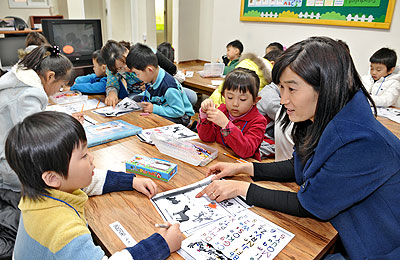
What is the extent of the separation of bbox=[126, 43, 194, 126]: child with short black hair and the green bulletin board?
2.52 metres

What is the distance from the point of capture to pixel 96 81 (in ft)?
9.16

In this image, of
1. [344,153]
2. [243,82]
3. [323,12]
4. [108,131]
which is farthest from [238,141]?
[323,12]

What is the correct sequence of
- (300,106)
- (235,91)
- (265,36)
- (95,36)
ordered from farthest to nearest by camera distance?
(265,36) → (95,36) → (235,91) → (300,106)

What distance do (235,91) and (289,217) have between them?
2.76 feet

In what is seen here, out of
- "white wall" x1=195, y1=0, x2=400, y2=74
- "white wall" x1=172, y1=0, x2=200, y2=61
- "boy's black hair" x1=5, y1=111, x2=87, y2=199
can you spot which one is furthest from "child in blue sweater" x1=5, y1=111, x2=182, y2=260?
"white wall" x1=172, y1=0, x2=200, y2=61

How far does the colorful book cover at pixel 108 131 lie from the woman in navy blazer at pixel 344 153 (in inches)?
38.4

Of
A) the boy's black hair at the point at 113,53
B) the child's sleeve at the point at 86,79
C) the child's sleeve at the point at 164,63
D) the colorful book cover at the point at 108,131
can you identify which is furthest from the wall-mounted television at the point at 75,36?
the colorful book cover at the point at 108,131

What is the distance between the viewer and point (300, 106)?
922mm

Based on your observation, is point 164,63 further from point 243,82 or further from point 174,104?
point 243,82

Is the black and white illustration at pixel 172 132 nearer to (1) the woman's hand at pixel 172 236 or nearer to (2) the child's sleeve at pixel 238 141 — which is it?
(2) the child's sleeve at pixel 238 141

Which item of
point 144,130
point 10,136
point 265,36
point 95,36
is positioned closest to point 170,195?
point 10,136

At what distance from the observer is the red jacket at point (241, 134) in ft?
4.70

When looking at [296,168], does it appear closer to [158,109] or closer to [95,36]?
[158,109]

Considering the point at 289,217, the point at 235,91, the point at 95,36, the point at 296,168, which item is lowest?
the point at 289,217
